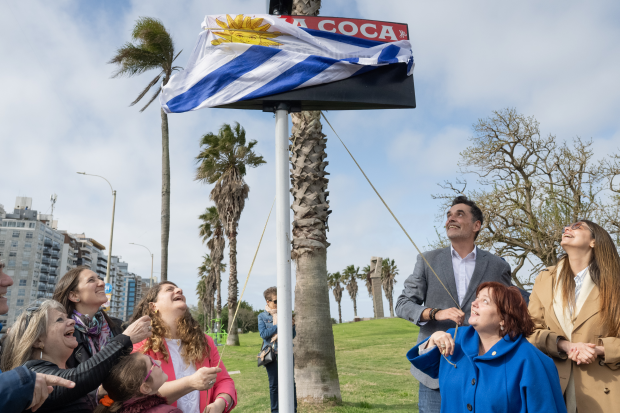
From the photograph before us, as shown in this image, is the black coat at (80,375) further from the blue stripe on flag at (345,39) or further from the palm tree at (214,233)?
the palm tree at (214,233)

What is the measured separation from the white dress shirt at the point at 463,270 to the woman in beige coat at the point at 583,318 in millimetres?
476

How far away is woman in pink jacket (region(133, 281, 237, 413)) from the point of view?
2965 mm

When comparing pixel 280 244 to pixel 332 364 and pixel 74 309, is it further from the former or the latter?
pixel 332 364

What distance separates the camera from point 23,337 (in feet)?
8.07

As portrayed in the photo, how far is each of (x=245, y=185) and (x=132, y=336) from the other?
24396 mm

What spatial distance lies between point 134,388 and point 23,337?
693 mm

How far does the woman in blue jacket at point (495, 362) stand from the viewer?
7.71 feet

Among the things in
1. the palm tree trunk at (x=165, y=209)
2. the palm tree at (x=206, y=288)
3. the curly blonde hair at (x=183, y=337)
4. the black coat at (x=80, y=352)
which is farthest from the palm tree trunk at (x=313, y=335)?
the palm tree at (x=206, y=288)

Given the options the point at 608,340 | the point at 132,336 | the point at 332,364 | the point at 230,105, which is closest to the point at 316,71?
the point at 230,105

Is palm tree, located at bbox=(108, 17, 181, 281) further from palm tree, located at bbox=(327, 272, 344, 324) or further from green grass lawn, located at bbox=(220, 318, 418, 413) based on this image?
palm tree, located at bbox=(327, 272, 344, 324)

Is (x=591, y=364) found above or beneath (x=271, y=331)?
beneath

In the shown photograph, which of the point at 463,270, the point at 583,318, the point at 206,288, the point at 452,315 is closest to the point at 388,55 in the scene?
the point at 463,270

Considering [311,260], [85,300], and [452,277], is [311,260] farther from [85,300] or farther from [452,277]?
[85,300]

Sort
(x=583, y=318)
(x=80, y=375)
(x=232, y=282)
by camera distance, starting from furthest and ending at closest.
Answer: (x=232, y=282) < (x=583, y=318) < (x=80, y=375)
